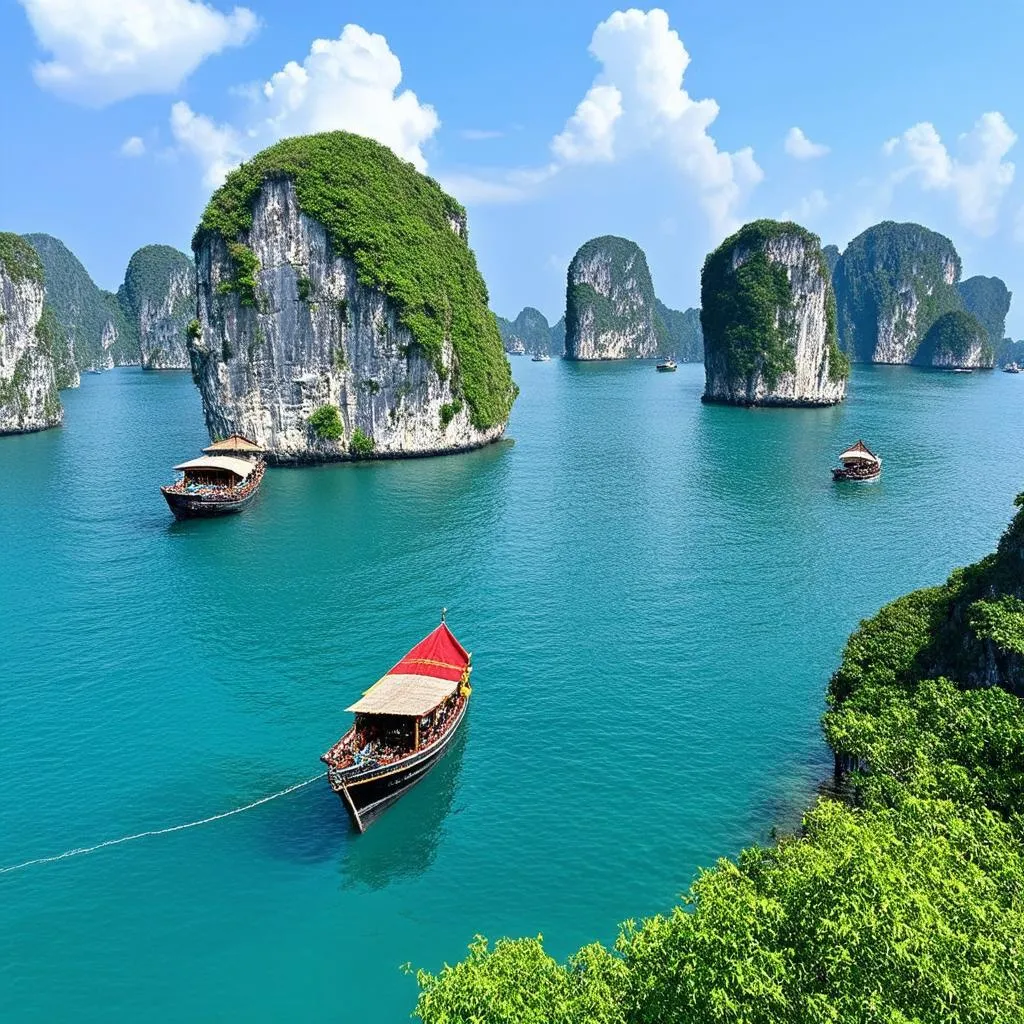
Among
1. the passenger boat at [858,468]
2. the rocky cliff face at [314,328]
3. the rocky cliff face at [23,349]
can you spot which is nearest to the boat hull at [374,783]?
the passenger boat at [858,468]

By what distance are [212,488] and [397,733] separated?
3562 centimetres

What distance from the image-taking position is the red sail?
27281mm

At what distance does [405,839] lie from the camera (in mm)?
22062

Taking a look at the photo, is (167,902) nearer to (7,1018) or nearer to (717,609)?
(7,1018)

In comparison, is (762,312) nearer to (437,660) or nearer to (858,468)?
(858,468)

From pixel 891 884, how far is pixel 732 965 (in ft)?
9.36

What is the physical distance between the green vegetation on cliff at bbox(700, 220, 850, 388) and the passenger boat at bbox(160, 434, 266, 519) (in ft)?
287

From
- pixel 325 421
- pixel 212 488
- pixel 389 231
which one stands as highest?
pixel 389 231

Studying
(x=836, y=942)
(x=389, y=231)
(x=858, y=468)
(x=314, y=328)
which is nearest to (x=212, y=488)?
(x=314, y=328)

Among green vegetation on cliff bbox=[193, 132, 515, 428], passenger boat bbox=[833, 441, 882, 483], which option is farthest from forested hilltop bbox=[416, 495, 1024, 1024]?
green vegetation on cliff bbox=[193, 132, 515, 428]

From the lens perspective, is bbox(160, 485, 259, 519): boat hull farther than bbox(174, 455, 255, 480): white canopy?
No

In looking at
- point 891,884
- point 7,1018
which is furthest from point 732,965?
point 7,1018

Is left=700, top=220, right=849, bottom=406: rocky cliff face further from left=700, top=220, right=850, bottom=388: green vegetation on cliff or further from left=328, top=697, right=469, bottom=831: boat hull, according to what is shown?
left=328, top=697, right=469, bottom=831: boat hull

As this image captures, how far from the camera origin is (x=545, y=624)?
36.1m
